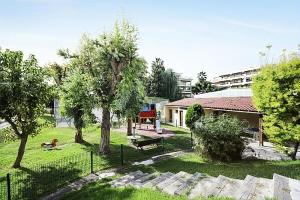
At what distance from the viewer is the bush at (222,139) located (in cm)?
1669

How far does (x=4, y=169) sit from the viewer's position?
1570 centimetres

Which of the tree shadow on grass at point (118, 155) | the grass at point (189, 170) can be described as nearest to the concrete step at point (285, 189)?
the grass at point (189, 170)

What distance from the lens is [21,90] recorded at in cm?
1425

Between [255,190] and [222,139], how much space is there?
336 inches

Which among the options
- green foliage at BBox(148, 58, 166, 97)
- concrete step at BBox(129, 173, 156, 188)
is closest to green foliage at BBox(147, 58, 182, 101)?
green foliage at BBox(148, 58, 166, 97)

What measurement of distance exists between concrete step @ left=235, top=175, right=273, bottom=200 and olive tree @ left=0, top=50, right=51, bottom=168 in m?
10.5

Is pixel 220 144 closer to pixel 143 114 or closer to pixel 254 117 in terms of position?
pixel 254 117

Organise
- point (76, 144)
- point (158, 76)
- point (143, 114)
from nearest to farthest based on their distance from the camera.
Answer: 1. point (76, 144)
2. point (143, 114)
3. point (158, 76)

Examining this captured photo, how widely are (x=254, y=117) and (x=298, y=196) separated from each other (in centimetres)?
2254

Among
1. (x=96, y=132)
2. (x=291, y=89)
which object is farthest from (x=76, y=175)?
(x=96, y=132)

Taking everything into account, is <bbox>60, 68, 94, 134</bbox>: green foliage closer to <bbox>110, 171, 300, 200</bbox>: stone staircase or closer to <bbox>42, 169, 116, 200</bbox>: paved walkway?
<bbox>42, 169, 116, 200</bbox>: paved walkway

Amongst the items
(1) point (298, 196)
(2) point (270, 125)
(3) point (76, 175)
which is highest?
(2) point (270, 125)

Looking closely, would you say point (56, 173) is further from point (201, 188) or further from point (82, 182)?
point (201, 188)

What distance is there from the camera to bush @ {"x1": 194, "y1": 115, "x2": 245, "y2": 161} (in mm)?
16688
